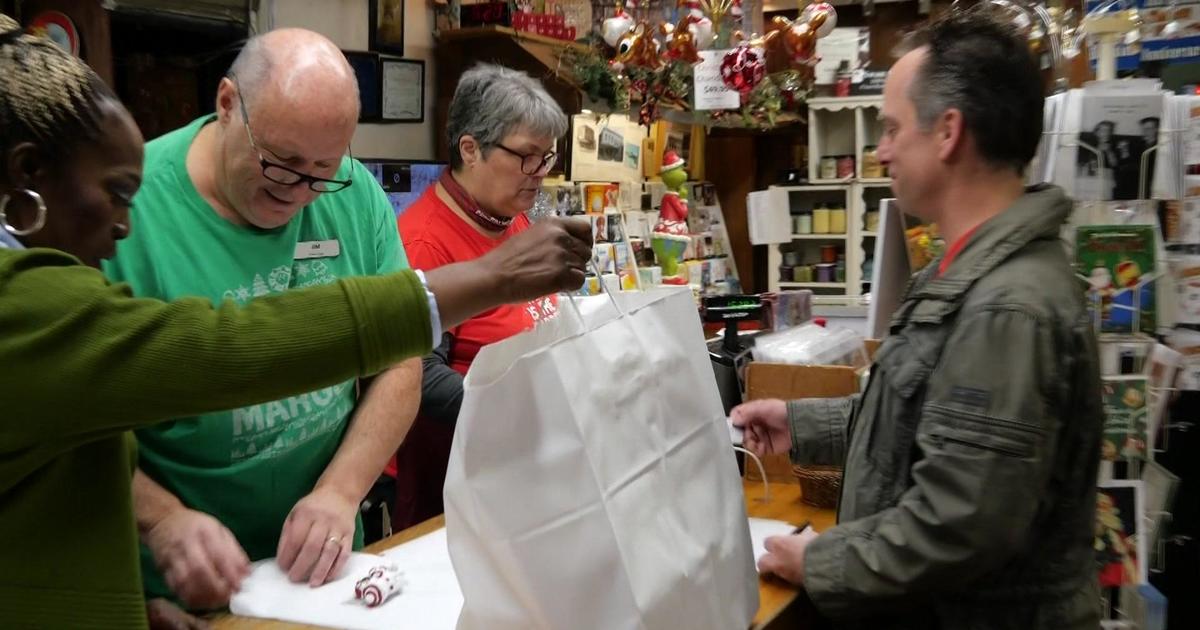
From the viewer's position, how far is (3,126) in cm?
91

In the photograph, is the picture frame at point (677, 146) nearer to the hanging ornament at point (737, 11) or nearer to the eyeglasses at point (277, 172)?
the hanging ornament at point (737, 11)

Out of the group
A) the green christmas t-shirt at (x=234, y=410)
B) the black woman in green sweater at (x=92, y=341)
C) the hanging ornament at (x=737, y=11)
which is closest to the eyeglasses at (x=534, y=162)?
the green christmas t-shirt at (x=234, y=410)

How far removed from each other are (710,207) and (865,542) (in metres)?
5.55

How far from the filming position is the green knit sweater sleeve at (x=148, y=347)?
2.76ft

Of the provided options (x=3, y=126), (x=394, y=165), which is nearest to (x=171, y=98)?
(x=394, y=165)

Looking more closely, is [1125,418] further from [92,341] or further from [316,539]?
[92,341]

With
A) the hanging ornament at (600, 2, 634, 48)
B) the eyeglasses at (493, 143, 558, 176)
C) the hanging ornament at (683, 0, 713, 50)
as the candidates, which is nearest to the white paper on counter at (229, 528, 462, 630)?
the eyeglasses at (493, 143, 558, 176)

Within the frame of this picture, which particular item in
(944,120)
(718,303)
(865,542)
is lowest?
(865,542)

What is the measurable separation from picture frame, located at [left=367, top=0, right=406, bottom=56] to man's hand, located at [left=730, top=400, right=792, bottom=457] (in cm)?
287

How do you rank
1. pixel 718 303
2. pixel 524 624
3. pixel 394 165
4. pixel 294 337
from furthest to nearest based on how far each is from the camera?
pixel 394 165 → pixel 718 303 → pixel 524 624 → pixel 294 337

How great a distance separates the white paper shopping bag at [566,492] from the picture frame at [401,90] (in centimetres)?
323

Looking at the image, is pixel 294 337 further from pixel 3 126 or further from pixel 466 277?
pixel 3 126

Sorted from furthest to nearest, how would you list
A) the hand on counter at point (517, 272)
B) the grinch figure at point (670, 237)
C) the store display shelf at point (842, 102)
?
the store display shelf at point (842, 102)
the grinch figure at point (670, 237)
the hand on counter at point (517, 272)

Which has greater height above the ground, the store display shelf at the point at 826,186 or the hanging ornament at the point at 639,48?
the hanging ornament at the point at 639,48
